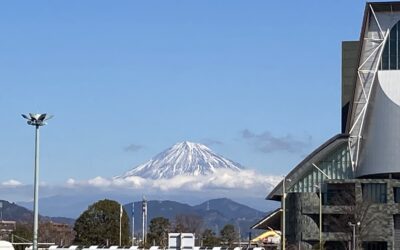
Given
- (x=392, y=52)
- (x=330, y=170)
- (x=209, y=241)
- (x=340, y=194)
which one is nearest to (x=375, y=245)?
(x=340, y=194)

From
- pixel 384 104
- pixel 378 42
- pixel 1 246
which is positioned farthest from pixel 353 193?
pixel 1 246

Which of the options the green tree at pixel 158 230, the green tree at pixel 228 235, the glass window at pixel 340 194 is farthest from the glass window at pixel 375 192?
the green tree at pixel 228 235

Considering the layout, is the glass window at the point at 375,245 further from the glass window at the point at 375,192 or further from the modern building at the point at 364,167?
the glass window at the point at 375,192

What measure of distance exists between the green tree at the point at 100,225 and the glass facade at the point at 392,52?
40.4 m

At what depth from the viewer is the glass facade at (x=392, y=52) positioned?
12587 cm

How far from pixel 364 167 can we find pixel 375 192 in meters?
7.07

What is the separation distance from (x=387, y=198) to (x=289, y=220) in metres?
15.6

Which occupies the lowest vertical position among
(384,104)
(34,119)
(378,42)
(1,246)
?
(1,246)

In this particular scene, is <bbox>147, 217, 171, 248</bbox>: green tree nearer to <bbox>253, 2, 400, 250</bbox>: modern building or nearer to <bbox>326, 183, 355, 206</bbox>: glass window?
<bbox>253, 2, 400, 250</bbox>: modern building

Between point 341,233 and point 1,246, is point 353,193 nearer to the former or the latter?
point 341,233

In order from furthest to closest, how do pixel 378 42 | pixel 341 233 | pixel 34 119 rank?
1. pixel 378 42
2. pixel 341 233
3. pixel 34 119

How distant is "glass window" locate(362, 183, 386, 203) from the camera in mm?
120438

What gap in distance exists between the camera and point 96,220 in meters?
122

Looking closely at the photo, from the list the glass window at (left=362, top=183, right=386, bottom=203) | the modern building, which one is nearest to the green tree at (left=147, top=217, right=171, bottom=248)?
the modern building
